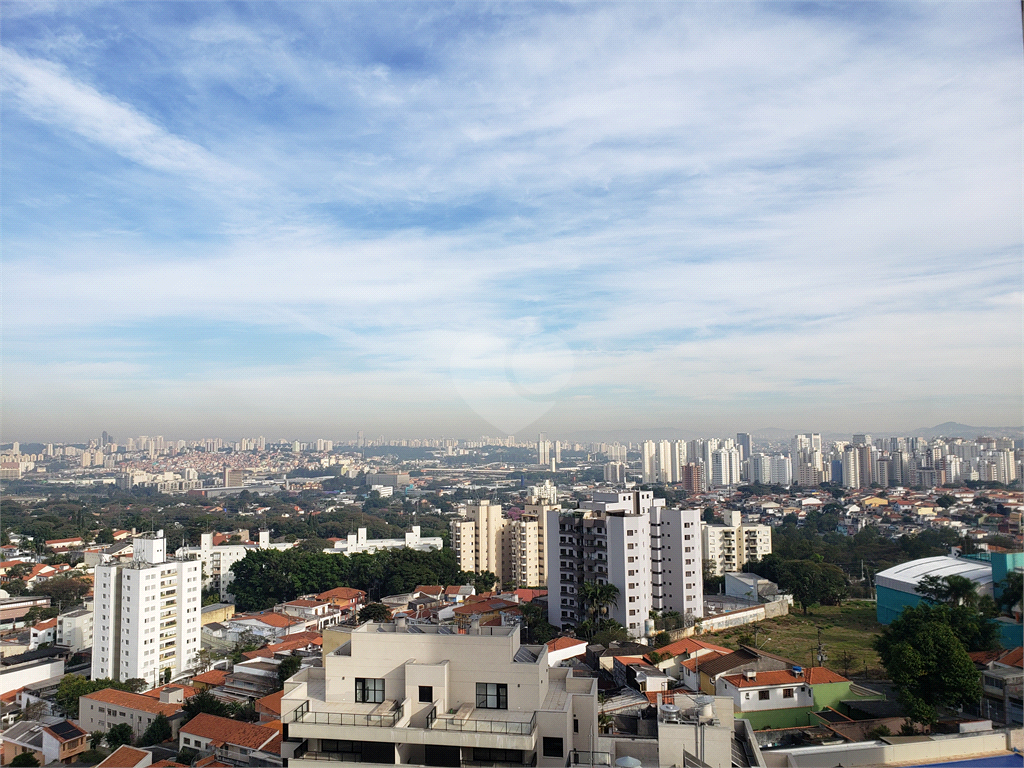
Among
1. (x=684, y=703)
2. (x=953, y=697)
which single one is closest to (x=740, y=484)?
(x=953, y=697)

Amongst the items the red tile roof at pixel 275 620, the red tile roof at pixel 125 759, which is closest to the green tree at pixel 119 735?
the red tile roof at pixel 125 759

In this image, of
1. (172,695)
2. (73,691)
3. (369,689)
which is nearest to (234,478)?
(73,691)

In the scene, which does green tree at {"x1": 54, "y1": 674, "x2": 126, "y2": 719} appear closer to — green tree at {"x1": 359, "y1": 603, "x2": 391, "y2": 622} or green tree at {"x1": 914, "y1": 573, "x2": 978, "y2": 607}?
green tree at {"x1": 359, "y1": 603, "x2": 391, "y2": 622}

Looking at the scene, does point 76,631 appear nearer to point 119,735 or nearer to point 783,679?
point 119,735

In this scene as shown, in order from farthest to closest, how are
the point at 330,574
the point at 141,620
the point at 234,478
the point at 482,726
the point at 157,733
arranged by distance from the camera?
the point at 234,478 < the point at 330,574 < the point at 141,620 < the point at 157,733 < the point at 482,726

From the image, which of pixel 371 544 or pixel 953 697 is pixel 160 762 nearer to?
pixel 953 697
